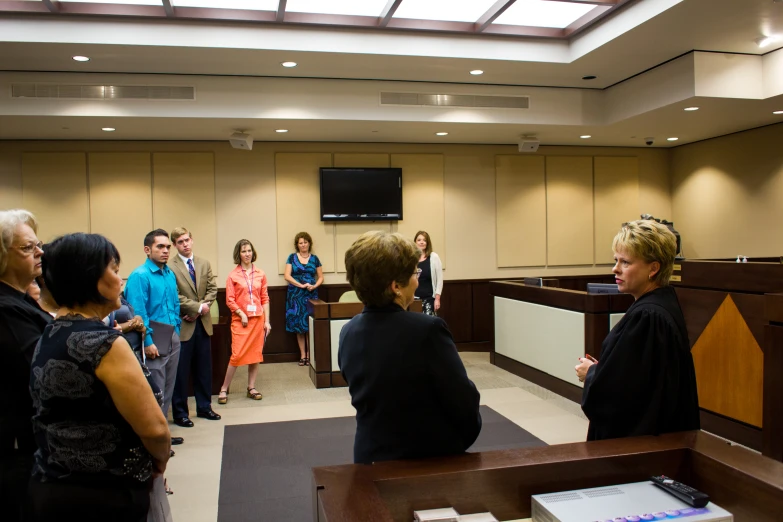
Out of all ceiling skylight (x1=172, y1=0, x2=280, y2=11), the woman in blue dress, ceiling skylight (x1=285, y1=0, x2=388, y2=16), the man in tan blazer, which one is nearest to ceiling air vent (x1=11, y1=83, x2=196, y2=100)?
ceiling skylight (x1=172, y1=0, x2=280, y2=11)

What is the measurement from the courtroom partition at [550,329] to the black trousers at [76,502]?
423cm

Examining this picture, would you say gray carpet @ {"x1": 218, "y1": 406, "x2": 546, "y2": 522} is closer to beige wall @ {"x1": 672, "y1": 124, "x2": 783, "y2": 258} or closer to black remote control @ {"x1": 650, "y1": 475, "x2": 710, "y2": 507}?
black remote control @ {"x1": 650, "y1": 475, "x2": 710, "y2": 507}

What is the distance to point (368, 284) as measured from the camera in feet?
5.80

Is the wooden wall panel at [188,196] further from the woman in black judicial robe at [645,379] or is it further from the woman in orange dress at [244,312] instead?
the woman in black judicial robe at [645,379]

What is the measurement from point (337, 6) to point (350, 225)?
345 cm

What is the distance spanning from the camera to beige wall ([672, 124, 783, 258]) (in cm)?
748

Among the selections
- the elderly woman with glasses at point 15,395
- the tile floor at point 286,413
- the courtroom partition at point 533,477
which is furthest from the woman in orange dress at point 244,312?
the courtroom partition at point 533,477

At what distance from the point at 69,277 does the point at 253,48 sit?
4.19 metres

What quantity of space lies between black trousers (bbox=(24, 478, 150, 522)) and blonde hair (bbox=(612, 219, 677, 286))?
1713 mm

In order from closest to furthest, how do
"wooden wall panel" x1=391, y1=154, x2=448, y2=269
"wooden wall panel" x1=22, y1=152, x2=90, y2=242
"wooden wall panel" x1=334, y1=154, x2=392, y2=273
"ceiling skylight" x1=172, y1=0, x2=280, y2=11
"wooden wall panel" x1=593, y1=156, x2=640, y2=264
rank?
1. "ceiling skylight" x1=172, y1=0, x2=280, y2=11
2. "wooden wall panel" x1=22, y1=152, x2=90, y2=242
3. "wooden wall panel" x1=334, y1=154, x2=392, y2=273
4. "wooden wall panel" x1=391, y1=154, x2=448, y2=269
5. "wooden wall panel" x1=593, y1=156, x2=640, y2=264

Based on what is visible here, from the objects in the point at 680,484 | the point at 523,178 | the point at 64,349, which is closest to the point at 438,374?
the point at 680,484

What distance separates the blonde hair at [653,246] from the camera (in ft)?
6.68

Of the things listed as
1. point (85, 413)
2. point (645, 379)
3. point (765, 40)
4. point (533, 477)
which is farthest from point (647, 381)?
point (765, 40)

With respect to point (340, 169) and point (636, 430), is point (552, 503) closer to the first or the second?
point (636, 430)
